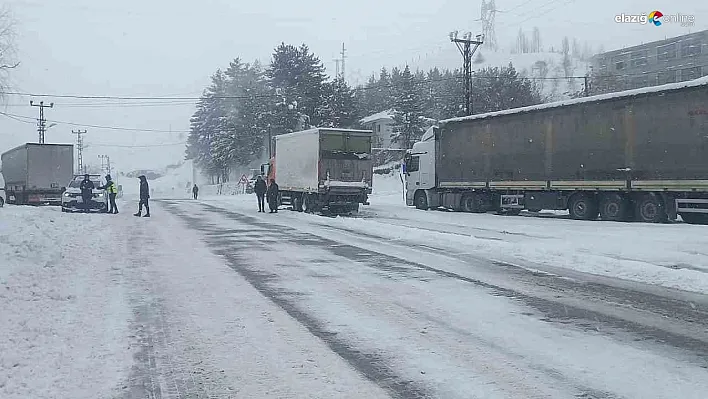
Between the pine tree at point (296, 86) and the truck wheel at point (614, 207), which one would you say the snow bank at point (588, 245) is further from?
the pine tree at point (296, 86)

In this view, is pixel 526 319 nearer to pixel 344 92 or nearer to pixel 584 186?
pixel 584 186

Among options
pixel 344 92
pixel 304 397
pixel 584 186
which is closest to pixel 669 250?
pixel 584 186

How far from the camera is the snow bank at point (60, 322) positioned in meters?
5.16

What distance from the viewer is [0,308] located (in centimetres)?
751

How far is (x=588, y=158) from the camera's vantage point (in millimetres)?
23344

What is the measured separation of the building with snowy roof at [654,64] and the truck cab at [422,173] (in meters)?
39.3

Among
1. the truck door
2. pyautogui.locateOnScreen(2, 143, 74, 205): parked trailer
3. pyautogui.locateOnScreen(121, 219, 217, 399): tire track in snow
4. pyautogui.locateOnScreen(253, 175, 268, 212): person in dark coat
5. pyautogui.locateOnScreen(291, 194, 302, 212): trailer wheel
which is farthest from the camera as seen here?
pyautogui.locateOnScreen(2, 143, 74, 205): parked trailer

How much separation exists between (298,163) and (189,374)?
79.4ft

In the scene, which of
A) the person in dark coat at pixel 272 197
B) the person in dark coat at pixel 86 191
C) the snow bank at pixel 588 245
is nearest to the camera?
the snow bank at pixel 588 245

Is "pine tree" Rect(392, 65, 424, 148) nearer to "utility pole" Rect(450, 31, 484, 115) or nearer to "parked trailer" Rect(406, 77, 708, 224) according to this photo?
"utility pole" Rect(450, 31, 484, 115)

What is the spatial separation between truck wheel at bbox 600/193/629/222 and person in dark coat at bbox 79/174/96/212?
20411mm

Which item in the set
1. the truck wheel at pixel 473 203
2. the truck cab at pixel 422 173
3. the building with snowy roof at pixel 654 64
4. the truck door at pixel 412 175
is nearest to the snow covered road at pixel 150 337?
the truck wheel at pixel 473 203

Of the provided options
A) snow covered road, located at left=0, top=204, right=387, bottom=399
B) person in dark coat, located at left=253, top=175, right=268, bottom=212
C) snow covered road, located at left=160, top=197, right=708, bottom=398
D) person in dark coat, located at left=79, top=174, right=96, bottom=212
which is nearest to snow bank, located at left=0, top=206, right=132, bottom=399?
snow covered road, located at left=0, top=204, right=387, bottom=399

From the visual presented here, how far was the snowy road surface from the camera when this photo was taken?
17.0 ft
